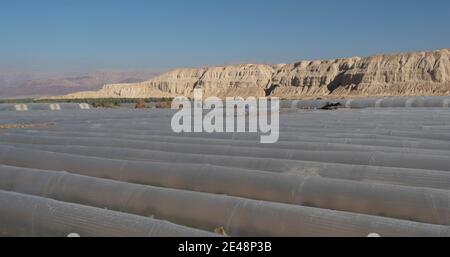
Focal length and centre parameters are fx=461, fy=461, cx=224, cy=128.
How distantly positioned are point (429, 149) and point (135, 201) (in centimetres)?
466

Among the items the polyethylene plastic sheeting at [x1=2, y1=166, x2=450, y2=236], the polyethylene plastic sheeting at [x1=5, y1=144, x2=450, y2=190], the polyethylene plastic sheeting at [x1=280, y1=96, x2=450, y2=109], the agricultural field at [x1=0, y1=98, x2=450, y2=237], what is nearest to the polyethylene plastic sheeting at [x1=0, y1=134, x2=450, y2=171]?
the agricultural field at [x1=0, y1=98, x2=450, y2=237]

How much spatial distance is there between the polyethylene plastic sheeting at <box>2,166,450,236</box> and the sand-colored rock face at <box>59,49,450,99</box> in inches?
2176

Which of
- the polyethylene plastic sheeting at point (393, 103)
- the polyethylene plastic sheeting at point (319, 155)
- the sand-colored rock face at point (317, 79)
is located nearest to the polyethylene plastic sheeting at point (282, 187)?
the polyethylene plastic sheeting at point (319, 155)

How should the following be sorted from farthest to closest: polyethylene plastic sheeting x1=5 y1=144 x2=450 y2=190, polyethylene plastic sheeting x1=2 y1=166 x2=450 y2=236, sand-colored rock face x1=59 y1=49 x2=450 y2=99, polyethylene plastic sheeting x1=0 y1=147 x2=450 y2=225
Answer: sand-colored rock face x1=59 y1=49 x2=450 y2=99 → polyethylene plastic sheeting x1=5 y1=144 x2=450 y2=190 → polyethylene plastic sheeting x1=0 y1=147 x2=450 y2=225 → polyethylene plastic sheeting x1=2 y1=166 x2=450 y2=236

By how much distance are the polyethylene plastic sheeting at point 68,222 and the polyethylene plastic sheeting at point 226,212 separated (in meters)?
0.58

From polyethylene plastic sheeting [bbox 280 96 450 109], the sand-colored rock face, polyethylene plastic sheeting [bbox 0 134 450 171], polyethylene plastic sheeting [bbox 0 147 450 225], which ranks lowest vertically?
polyethylene plastic sheeting [bbox 0 147 450 225]

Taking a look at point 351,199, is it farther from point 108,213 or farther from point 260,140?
point 260,140

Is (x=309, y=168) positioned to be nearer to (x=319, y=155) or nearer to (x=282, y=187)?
(x=319, y=155)

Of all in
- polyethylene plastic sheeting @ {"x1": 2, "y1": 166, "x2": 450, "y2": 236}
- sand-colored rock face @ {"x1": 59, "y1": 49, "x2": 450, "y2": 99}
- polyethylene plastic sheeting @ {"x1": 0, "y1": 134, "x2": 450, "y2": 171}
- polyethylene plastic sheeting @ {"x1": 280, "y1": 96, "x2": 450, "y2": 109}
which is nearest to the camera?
polyethylene plastic sheeting @ {"x1": 2, "y1": 166, "x2": 450, "y2": 236}

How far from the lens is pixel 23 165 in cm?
717

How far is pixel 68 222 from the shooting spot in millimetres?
3963

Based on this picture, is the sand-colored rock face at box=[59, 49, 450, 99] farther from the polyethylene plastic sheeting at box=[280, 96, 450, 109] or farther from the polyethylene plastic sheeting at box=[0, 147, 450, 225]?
the polyethylene plastic sheeting at box=[0, 147, 450, 225]

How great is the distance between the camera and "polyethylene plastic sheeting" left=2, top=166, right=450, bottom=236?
3.48 m

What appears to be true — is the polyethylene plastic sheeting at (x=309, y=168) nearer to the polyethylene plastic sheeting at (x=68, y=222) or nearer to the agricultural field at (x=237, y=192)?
the agricultural field at (x=237, y=192)
